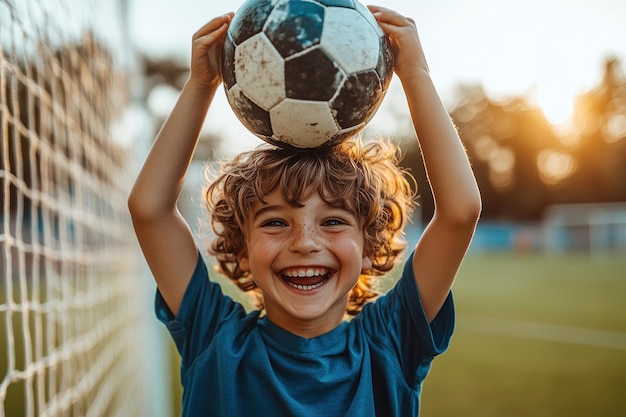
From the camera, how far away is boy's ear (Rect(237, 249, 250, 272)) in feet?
6.61

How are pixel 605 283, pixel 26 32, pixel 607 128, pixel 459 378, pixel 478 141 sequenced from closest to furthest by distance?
A: pixel 26 32
pixel 459 378
pixel 605 283
pixel 607 128
pixel 478 141

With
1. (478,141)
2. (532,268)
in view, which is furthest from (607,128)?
(532,268)

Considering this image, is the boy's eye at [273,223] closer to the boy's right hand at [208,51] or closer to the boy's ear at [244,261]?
the boy's ear at [244,261]

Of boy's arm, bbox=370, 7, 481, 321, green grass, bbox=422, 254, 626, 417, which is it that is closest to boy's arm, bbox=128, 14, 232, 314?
boy's arm, bbox=370, 7, 481, 321

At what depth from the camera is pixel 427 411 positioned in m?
4.43

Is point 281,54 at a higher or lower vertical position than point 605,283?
higher

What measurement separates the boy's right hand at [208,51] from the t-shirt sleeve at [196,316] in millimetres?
543

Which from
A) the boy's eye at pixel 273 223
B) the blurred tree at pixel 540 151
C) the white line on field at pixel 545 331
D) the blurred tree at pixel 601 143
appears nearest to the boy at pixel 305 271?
the boy's eye at pixel 273 223

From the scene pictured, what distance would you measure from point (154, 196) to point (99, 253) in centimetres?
297

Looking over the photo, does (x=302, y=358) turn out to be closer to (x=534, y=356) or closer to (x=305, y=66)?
(x=305, y=66)

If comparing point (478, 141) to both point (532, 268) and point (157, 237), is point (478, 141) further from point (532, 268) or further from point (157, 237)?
point (157, 237)

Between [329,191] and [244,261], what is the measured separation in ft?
1.45

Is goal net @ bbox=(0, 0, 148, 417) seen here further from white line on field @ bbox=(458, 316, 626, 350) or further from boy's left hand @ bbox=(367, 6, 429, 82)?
white line on field @ bbox=(458, 316, 626, 350)

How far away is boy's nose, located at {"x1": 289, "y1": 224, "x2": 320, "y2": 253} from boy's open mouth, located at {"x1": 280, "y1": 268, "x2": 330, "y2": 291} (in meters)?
0.07
